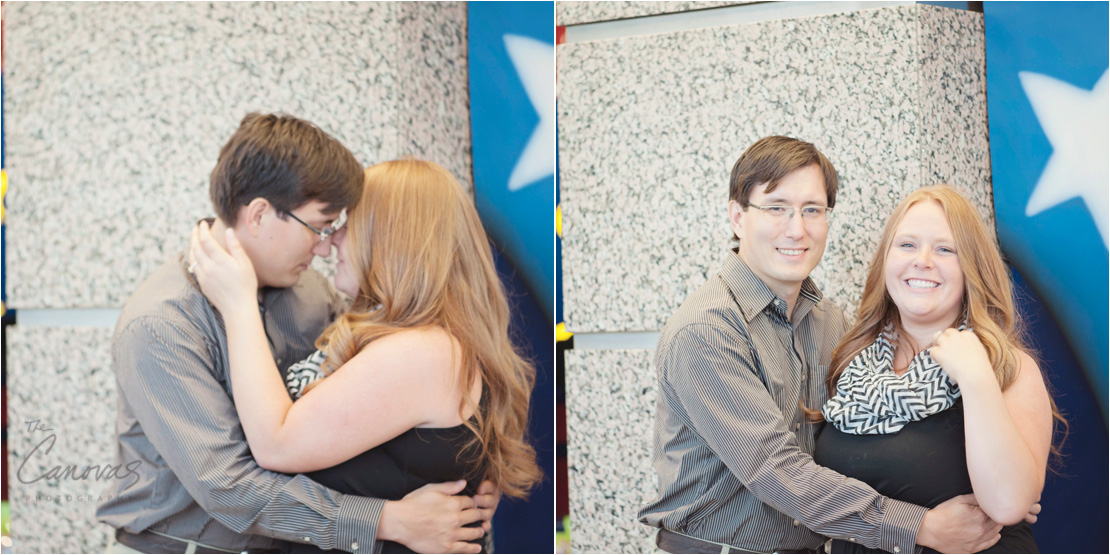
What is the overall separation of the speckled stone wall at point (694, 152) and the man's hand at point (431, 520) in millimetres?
698

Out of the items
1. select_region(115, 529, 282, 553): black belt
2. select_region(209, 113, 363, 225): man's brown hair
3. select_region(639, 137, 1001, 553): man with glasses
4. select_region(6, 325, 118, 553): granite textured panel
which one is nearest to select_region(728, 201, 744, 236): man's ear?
select_region(639, 137, 1001, 553): man with glasses

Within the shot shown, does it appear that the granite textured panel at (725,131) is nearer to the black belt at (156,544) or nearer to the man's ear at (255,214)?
the man's ear at (255,214)

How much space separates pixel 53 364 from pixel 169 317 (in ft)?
3.71

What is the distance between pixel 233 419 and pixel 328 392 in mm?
260

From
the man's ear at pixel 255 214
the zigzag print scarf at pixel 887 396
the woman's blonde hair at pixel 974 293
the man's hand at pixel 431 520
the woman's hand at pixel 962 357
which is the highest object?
the man's ear at pixel 255 214

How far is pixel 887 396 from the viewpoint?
172 cm

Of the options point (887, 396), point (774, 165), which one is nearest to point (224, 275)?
point (774, 165)

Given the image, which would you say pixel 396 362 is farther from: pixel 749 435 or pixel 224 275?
pixel 749 435

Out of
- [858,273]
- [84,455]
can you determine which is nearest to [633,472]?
[858,273]

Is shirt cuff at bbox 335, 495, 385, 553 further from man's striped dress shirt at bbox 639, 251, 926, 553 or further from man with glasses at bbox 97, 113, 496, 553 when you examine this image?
man's striped dress shirt at bbox 639, 251, 926, 553

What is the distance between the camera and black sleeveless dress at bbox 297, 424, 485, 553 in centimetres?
179

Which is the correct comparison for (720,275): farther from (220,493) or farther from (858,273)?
(220,493)

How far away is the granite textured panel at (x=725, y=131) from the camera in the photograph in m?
2.17

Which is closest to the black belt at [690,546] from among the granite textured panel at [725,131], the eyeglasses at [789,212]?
the granite textured panel at [725,131]
